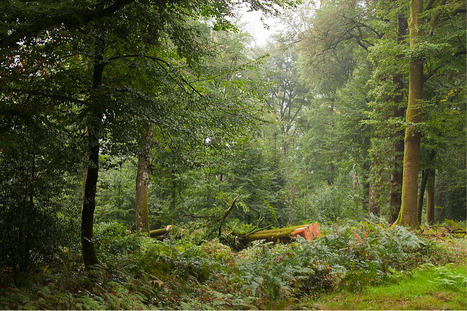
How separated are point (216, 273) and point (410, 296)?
3554 mm

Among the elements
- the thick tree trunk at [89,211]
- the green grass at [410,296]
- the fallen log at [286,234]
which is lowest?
the green grass at [410,296]

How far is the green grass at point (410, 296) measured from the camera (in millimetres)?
4727

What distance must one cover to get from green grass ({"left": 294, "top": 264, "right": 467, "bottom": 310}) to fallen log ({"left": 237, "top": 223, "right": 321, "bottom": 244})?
377cm

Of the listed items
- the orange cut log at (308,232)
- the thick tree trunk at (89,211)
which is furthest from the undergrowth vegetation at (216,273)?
the orange cut log at (308,232)

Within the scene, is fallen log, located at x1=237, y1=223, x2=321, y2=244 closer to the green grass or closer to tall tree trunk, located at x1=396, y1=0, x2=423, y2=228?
tall tree trunk, located at x1=396, y1=0, x2=423, y2=228

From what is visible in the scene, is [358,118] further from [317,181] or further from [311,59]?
[317,181]

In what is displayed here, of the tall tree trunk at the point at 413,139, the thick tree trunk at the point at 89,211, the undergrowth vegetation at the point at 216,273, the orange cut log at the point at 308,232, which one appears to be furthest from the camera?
the tall tree trunk at the point at 413,139

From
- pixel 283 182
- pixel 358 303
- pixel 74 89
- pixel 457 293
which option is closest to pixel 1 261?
pixel 74 89

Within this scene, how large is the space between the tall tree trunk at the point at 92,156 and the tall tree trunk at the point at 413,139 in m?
9.89

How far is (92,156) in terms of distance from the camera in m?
5.12

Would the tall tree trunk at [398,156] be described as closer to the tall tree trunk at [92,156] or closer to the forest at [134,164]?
the forest at [134,164]

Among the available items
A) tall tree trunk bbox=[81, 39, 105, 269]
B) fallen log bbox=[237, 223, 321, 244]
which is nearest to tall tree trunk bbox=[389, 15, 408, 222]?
fallen log bbox=[237, 223, 321, 244]

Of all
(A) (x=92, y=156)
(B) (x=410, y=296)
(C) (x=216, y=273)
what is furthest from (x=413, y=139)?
(A) (x=92, y=156)

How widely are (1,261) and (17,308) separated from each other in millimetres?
1614
